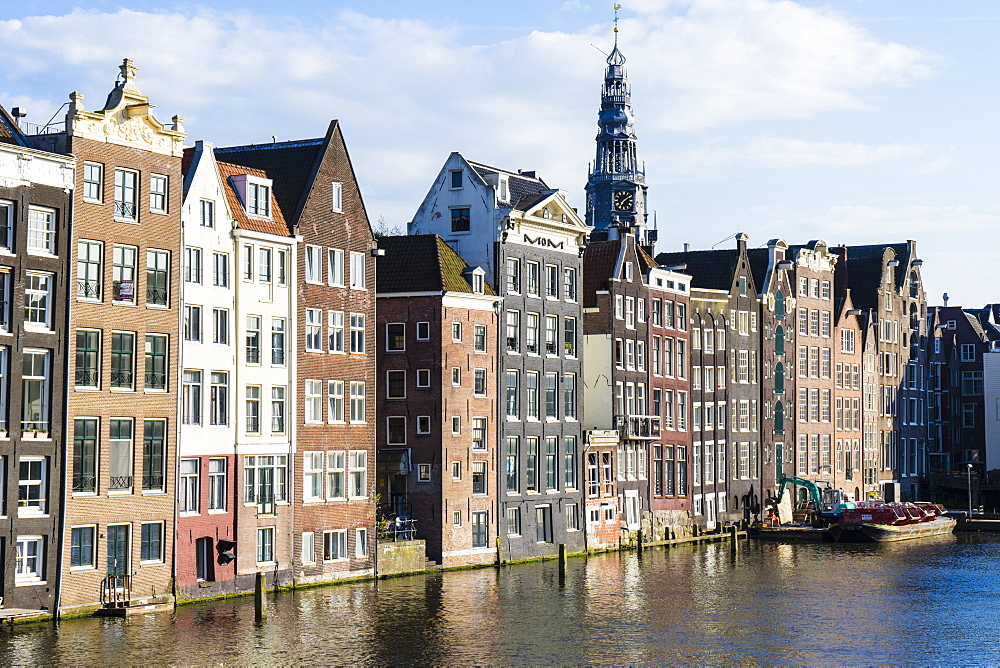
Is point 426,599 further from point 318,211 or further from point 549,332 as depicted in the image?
point 549,332

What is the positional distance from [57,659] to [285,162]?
1262 inches

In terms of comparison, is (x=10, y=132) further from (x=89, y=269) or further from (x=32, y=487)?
(x=32, y=487)

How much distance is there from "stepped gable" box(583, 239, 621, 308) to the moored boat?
27.8m

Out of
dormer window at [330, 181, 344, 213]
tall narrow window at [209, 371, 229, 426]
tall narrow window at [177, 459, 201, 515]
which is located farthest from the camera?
dormer window at [330, 181, 344, 213]

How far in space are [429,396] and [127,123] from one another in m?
25.8

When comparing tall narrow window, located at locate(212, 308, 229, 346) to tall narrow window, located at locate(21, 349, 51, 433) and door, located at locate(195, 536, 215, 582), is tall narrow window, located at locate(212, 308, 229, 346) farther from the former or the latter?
tall narrow window, located at locate(21, 349, 51, 433)

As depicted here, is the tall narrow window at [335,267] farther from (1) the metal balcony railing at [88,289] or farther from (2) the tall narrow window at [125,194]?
(1) the metal balcony railing at [88,289]

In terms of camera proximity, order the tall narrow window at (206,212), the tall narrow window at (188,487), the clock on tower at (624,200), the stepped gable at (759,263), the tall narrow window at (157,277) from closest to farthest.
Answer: the tall narrow window at (157,277), the tall narrow window at (188,487), the tall narrow window at (206,212), the stepped gable at (759,263), the clock on tower at (624,200)

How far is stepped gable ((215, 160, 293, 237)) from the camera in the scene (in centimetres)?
7012

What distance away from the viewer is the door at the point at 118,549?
6169 cm

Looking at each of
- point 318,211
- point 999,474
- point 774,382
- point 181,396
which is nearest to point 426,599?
point 181,396

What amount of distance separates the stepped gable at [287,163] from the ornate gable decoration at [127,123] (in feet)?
29.8

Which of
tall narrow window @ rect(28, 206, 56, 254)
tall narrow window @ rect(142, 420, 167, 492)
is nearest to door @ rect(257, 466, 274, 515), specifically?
tall narrow window @ rect(142, 420, 167, 492)

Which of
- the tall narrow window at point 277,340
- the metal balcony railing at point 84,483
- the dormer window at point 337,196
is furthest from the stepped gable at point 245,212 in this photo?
the metal balcony railing at point 84,483
